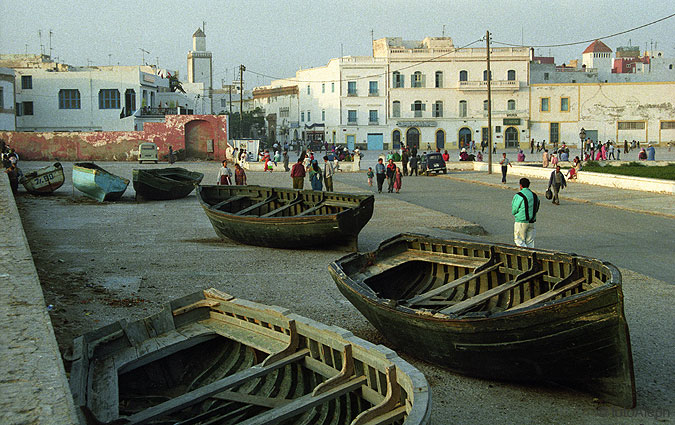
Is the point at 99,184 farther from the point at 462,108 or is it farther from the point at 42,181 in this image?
the point at 462,108

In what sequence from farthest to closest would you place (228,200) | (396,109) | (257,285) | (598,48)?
(598,48) → (396,109) → (228,200) → (257,285)

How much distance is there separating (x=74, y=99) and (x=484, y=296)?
201 feet

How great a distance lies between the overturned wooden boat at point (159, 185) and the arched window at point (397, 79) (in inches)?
2019

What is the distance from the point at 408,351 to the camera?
8.38m

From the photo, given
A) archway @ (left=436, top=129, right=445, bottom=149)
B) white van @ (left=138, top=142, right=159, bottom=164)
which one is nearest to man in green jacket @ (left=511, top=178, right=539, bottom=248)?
white van @ (left=138, top=142, right=159, bottom=164)

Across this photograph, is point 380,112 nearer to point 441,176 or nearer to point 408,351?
point 441,176

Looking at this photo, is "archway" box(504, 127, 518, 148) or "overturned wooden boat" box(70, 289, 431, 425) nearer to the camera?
"overturned wooden boat" box(70, 289, 431, 425)

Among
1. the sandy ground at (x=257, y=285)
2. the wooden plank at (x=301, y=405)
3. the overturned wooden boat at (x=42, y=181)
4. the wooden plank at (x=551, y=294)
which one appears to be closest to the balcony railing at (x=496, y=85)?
the overturned wooden boat at (x=42, y=181)

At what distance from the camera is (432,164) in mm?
44625

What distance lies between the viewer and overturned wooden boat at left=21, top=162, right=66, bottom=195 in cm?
2805

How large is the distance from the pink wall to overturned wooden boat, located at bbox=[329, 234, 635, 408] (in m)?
47.9

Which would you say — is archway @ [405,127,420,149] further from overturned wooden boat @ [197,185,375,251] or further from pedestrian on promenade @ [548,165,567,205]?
overturned wooden boat @ [197,185,375,251]

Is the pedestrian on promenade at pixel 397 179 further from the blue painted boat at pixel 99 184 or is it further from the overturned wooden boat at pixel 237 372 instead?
the overturned wooden boat at pixel 237 372

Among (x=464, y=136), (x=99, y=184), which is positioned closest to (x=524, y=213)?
(x=99, y=184)
